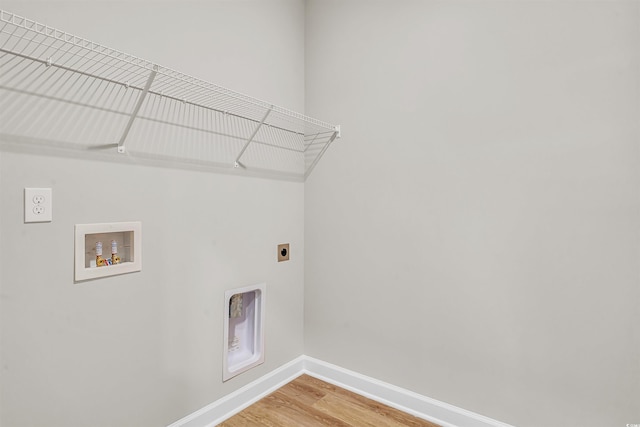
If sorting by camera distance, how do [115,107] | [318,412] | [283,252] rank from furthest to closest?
[283,252] → [318,412] → [115,107]

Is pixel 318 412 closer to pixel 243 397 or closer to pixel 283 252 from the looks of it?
pixel 243 397

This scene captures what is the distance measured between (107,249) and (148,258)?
0.15 metres

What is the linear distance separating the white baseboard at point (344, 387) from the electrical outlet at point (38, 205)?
1056 millimetres

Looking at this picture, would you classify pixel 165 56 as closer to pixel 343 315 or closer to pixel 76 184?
pixel 76 184

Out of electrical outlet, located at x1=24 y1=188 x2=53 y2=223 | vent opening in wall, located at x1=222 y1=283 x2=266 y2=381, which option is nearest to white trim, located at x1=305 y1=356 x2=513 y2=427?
vent opening in wall, located at x1=222 y1=283 x2=266 y2=381

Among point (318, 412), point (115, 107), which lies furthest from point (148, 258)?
point (318, 412)

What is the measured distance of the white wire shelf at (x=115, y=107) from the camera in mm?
1048

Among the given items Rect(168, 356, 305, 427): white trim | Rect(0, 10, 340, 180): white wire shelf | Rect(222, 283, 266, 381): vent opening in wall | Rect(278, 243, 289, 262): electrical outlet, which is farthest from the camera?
Rect(278, 243, 289, 262): electrical outlet

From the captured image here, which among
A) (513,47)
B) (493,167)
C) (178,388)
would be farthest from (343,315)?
(513,47)

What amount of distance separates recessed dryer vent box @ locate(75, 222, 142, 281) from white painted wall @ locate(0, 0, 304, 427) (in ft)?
0.10

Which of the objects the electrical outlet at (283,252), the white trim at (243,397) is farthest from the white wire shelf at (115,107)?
the white trim at (243,397)

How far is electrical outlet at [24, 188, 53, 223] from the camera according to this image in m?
1.07

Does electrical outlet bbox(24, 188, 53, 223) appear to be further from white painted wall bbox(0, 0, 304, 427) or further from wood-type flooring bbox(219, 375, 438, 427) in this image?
wood-type flooring bbox(219, 375, 438, 427)

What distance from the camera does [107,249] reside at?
4.24 feet
